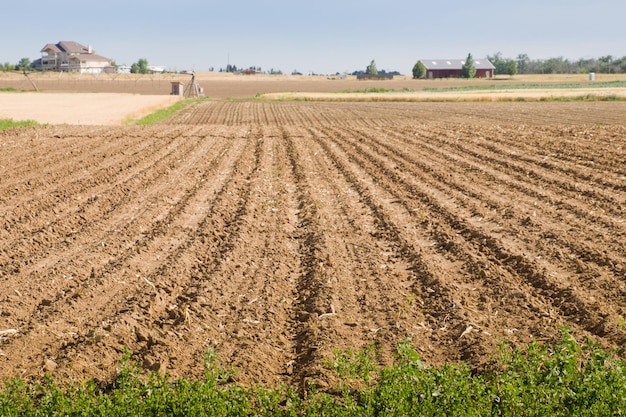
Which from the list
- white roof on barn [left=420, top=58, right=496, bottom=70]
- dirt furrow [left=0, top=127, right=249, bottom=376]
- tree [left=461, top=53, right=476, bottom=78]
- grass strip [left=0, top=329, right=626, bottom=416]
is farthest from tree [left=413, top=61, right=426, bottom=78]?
grass strip [left=0, top=329, right=626, bottom=416]

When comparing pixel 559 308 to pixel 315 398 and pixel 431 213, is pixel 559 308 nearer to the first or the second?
pixel 315 398

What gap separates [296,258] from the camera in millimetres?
9188

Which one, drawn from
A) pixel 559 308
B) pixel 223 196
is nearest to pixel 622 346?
pixel 559 308

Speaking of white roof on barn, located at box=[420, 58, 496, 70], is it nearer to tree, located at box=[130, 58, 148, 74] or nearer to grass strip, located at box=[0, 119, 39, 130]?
tree, located at box=[130, 58, 148, 74]

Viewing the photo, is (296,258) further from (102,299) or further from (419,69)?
(419,69)

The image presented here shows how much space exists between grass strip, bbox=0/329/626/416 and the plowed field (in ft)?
1.62

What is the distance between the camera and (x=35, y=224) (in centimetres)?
1088

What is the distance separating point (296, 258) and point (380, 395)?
14.4 ft

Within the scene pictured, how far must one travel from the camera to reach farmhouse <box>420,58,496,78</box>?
148250 mm

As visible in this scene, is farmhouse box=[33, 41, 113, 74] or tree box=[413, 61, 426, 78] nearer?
tree box=[413, 61, 426, 78]

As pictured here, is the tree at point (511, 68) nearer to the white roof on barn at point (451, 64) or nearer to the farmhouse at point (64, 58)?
the white roof on barn at point (451, 64)

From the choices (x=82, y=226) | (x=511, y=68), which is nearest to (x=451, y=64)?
(x=511, y=68)

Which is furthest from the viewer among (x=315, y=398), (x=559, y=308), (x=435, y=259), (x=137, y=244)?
(x=137, y=244)

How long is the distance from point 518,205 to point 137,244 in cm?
669
